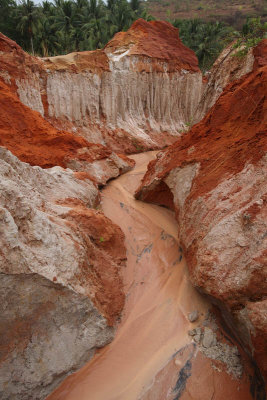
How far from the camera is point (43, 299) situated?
Answer: 1702 millimetres

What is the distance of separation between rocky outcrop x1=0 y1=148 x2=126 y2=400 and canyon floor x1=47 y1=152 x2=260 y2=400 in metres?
0.13

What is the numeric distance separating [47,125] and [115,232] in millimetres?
3848

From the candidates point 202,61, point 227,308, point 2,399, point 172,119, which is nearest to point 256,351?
point 227,308

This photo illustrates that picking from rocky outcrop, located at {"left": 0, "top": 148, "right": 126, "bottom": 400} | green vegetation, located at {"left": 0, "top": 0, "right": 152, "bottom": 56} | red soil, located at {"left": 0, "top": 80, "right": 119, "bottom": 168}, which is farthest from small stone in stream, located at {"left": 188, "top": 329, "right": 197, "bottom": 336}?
green vegetation, located at {"left": 0, "top": 0, "right": 152, "bottom": 56}

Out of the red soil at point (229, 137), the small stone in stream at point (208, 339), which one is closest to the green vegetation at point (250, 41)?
the red soil at point (229, 137)

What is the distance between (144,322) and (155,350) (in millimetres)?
282

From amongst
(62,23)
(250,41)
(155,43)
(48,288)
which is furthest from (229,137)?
(62,23)

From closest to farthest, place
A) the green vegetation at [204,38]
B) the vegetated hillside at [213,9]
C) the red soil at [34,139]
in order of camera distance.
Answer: the red soil at [34,139] → the green vegetation at [204,38] → the vegetated hillside at [213,9]

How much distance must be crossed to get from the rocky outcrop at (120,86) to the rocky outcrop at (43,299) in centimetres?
606

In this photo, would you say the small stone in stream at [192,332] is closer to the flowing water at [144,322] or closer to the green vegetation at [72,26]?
the flowing water at [144,322]

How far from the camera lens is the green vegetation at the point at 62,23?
18.4 metres

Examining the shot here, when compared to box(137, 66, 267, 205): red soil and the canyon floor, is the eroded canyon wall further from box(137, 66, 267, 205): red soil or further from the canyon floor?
box(137, 66, 267, 205): red soil

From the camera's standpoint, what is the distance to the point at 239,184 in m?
2.37

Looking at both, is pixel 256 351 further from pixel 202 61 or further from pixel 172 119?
pixel 202 61
